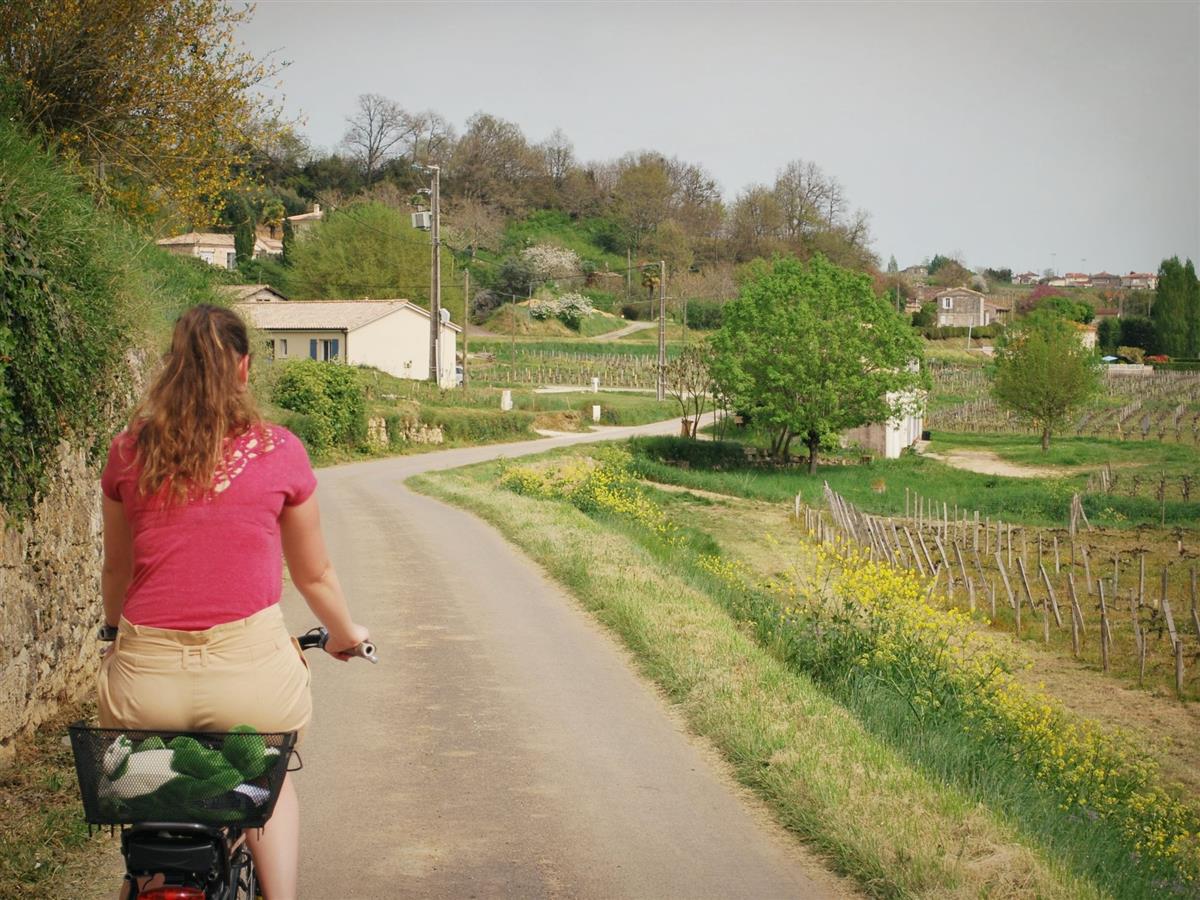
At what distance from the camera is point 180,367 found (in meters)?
3.40

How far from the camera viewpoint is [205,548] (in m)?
3.32

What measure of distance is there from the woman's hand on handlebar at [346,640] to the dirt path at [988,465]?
1784 inches

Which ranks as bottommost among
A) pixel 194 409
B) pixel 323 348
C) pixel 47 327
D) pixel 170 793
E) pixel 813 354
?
pixel 170 793

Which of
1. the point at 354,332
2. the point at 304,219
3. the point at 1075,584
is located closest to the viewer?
the point at 1075,584

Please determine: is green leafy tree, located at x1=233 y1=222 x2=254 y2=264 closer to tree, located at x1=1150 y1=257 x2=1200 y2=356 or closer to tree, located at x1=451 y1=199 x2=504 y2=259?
tree, located at x1=451 y1=199 x2=504 y2=259

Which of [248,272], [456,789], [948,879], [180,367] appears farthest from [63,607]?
[248,272]

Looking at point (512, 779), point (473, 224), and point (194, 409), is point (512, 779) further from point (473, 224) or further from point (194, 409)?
point (473, 224)

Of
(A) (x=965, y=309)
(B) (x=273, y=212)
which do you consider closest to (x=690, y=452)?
(B) (x=273, y=212)

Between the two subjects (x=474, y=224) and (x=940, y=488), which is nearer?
(x=940, y=488)

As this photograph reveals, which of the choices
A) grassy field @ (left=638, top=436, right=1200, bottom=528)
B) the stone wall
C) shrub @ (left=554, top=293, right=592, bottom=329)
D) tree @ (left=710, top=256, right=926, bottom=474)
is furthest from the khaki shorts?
shrub @ (left=554, top=293, right=592, bottom=329)

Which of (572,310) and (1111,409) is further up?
(572,310)

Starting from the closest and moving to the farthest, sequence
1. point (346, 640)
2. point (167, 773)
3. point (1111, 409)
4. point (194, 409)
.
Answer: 1. point (167, 773)
2. point (194, 409)
3. point (346, 640)
4. point (1111, 409)

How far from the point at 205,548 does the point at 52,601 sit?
4984 millimetres

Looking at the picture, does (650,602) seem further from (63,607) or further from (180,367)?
(180,367)
